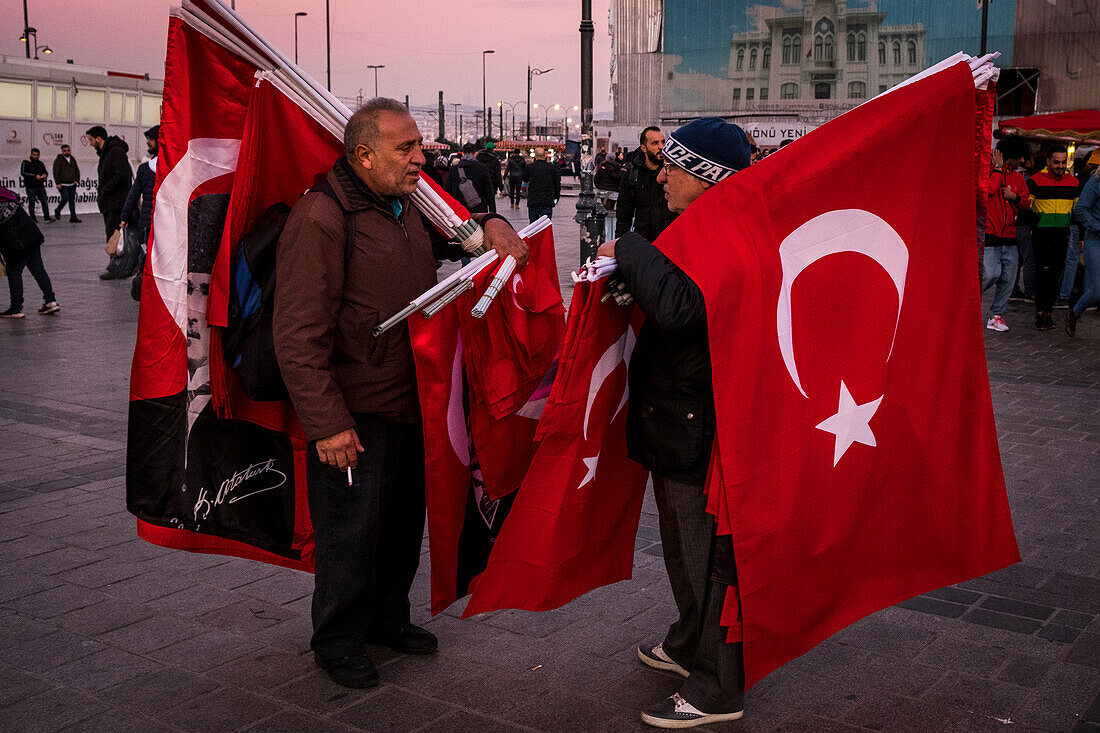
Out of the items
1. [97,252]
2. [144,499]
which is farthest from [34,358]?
[97,252]

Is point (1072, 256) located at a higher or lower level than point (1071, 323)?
higher

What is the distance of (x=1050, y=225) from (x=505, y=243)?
10133 millimetres

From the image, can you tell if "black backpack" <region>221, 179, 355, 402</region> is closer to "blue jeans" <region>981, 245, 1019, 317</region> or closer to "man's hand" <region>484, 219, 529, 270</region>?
"man's hand" <region>484, 219, 529, 270</region>

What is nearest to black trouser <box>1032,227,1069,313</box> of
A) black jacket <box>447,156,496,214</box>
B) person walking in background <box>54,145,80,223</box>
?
black jacket <box>447,156,496,214</box>

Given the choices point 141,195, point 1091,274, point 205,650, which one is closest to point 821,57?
point 1091,274

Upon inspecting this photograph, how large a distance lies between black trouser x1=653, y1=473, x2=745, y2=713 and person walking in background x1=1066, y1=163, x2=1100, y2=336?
8.98 meters

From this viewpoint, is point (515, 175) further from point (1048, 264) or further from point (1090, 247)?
point (1090, 247)

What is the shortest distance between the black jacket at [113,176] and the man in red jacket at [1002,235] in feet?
37.2

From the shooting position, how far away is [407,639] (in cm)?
384

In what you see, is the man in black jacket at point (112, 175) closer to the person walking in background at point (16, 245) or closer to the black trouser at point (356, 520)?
the person walking in background at point (16, 245)

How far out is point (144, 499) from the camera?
364 centimetres

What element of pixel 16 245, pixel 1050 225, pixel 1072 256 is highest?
pixel 1050 225

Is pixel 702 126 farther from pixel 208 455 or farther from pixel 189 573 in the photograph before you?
pixel 189 573

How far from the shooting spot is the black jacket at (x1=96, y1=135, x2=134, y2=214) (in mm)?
15281
